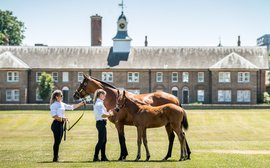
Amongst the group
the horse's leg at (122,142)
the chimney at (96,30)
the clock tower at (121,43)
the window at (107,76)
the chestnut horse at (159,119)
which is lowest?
the horse's leg at (122,142)

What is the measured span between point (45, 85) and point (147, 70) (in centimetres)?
1368

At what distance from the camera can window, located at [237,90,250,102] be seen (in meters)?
69.3

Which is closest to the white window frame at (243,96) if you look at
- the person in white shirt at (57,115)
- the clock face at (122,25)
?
the clock face at (122,25)

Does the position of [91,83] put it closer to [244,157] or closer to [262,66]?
[244,157]

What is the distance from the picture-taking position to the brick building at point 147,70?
228 ft

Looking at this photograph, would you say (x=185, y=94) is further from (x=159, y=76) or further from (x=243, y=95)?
(x=243, y=95)

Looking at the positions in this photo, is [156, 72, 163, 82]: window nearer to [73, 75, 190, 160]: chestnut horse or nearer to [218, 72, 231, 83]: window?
[218, 72, 231, 83]: window

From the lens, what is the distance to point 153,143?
948 inches

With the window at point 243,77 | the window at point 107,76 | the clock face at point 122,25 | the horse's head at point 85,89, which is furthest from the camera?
the clock face at point 122,25

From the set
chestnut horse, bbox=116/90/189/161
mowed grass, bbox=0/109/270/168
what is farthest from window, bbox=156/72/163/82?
chestnut horse, bbox=116/90/189/161

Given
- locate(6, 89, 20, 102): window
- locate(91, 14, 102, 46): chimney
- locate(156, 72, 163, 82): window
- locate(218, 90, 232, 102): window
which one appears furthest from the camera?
locate(91, 14, 102, 46): chimney

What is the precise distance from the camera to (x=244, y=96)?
6956cm

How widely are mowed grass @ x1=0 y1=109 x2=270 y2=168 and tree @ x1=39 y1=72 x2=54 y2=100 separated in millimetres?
21959

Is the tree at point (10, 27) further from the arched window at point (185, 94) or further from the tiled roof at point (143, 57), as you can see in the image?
the arched window at point (185, 94)
